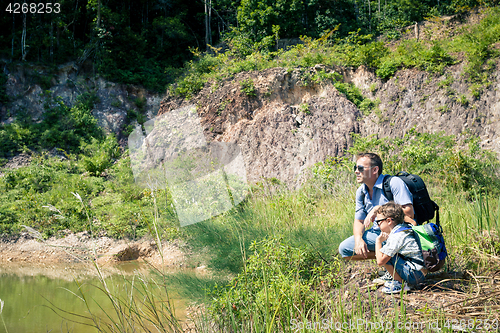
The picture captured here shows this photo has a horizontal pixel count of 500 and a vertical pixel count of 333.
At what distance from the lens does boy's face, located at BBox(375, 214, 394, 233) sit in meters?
3.16

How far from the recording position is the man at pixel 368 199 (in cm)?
338

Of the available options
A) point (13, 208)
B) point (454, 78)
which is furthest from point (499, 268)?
point (13, 208)

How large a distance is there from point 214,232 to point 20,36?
18.9m

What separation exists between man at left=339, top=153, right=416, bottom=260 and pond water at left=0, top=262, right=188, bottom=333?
2.20 meters

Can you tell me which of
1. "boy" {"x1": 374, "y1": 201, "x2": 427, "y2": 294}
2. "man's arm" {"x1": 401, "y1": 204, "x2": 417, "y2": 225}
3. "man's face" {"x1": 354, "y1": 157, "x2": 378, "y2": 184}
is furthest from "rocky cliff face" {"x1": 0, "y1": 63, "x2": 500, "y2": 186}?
"boy" {"x1": 374, "y1": 201, "x2": 427, "y2": 294}

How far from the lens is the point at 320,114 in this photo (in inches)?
507

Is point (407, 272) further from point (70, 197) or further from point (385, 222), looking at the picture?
point (70, 197)

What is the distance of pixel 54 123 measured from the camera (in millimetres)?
16453

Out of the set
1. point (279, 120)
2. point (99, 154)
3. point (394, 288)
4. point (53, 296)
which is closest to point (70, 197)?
point (99, 154)

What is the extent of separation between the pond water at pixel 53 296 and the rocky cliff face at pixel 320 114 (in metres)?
5.78

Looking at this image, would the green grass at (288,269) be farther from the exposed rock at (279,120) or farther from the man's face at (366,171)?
the exposed rock at (279,120)

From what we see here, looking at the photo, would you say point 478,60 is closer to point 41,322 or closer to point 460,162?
point 460,162

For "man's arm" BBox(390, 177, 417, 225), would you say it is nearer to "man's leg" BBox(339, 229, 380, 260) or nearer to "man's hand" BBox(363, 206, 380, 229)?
"man's hand" BBox(363, 206, 380, 229)

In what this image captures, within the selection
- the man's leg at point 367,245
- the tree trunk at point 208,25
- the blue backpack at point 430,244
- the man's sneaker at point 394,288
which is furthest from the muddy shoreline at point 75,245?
the tree trunk at point 208,25
